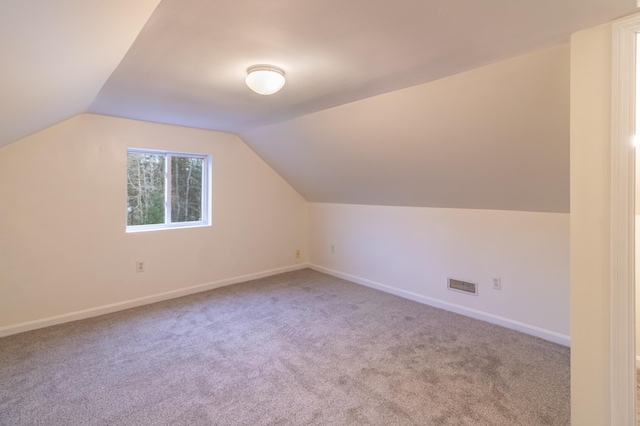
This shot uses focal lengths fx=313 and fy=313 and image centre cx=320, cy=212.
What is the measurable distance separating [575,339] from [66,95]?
3375 millimetres

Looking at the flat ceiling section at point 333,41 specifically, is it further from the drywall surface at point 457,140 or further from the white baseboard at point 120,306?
the white baseboard at point 120,306

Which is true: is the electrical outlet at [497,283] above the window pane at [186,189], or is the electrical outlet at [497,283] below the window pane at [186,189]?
below

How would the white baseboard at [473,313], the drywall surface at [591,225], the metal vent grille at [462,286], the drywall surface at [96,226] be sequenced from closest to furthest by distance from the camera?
1. the drywall surface at [591,225]
2. the white baseboard at [473,313]
3. the drywall surface at [96,226]
4. the metal vent grille at [462,286]

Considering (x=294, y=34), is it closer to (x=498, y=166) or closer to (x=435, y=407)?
(x=498, y=166)

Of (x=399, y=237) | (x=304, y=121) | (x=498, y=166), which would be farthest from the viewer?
(x=399, y=237)

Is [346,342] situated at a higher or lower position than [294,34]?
lower

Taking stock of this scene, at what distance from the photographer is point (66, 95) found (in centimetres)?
213

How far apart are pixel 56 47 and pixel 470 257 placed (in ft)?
11.3

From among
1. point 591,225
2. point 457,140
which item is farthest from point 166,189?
point 591,225

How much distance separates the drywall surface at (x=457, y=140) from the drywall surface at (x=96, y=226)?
99 centimetres

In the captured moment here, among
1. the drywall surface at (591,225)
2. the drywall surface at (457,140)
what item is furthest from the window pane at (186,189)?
the drywall surface at (591,225)

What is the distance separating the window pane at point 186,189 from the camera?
Answer: 3943 mm

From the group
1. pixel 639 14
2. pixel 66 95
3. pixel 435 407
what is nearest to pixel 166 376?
pixel 435 407

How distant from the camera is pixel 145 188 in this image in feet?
12.2
